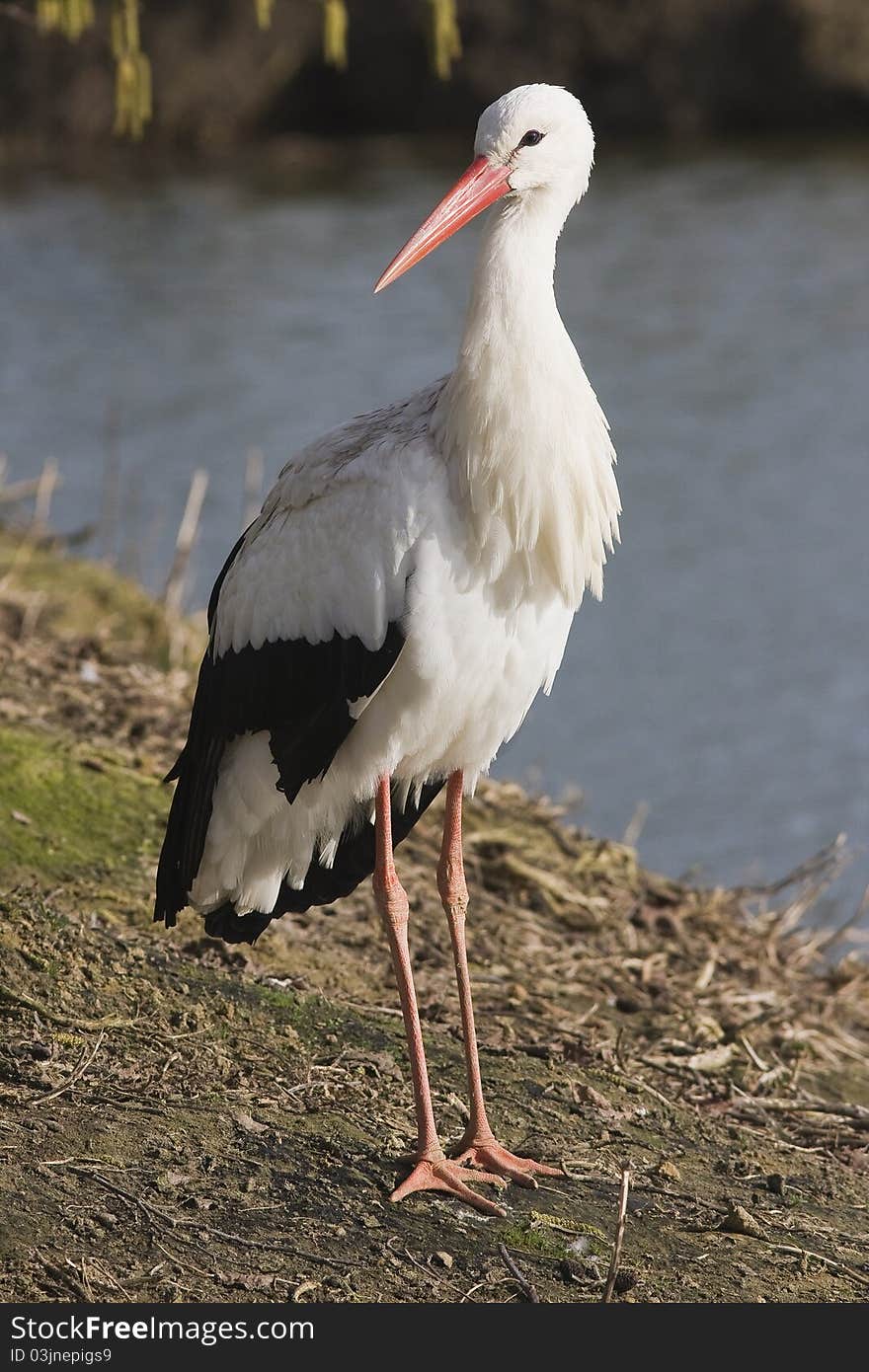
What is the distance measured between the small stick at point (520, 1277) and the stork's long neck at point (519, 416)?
1.50m

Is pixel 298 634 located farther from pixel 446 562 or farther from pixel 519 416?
pixel 519 416

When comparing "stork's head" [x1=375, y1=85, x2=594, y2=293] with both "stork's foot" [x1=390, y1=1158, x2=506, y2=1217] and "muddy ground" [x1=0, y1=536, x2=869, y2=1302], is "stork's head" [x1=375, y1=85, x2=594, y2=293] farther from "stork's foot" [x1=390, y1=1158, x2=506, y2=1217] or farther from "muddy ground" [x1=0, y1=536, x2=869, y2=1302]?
"stork's foot" [x1=390, y1=1158, x2=506, y2=1217]

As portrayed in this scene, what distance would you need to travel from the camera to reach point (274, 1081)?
4570 millimetres

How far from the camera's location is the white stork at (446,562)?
430cm

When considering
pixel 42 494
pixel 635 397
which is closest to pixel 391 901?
pixel 42 494

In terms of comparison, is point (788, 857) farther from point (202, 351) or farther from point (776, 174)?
point (776, 174)

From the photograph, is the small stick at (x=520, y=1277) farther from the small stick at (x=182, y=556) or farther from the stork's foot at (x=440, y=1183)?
the small stick at (x=182, y=556)

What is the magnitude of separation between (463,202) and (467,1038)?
1.96m

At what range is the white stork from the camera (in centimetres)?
430

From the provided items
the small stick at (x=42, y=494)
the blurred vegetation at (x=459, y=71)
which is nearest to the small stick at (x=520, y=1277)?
the small stick at (x=42, y=494)

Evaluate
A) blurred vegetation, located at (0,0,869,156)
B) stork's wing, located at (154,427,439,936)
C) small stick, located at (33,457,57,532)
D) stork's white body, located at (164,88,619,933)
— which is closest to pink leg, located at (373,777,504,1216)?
stork's white body, located at (164,88,619,933)

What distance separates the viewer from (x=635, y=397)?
46.1 ft

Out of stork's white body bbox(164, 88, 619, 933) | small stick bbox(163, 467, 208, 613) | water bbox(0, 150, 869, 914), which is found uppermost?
water bbox(0, 150, 869, 914)

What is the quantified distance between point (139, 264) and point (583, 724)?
947cm
